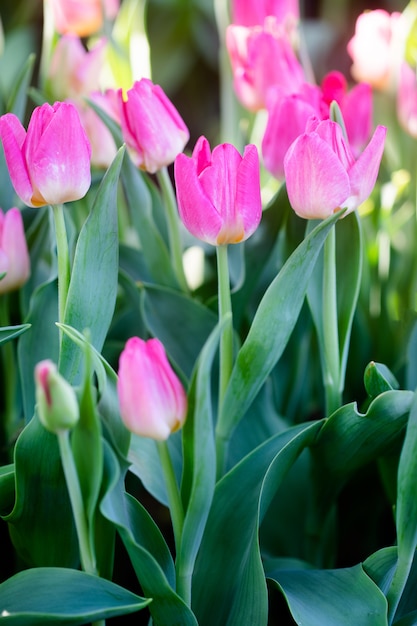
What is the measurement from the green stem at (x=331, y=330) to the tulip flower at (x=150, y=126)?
0.13 m

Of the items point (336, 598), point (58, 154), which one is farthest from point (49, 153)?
point (336, 598)

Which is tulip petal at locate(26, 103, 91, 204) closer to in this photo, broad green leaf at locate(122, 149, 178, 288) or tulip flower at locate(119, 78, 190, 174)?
tulip flower at locate(119, 78, 190, 174)

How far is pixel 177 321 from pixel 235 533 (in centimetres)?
18

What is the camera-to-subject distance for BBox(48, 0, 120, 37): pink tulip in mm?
749

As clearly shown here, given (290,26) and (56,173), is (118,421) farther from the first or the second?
(290,26)

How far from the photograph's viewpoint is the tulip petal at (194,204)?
446 millimetres

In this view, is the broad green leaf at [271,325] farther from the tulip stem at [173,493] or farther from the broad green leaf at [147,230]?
the broad green leaf at [147,230]

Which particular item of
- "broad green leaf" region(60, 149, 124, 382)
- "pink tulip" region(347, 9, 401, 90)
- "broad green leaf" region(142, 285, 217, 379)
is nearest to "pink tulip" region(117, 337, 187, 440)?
"broad green leaf" region(60, 149, 124, 382)

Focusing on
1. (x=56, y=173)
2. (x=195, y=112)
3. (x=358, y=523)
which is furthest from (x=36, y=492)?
(x=195, y=112)

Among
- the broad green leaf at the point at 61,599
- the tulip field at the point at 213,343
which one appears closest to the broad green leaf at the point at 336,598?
the tulip field at the point at 213,343

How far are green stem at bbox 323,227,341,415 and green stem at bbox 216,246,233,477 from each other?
6 cm

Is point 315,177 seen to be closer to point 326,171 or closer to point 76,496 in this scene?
point 326,171

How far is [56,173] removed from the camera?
458 mm

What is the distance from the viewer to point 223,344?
517mm
